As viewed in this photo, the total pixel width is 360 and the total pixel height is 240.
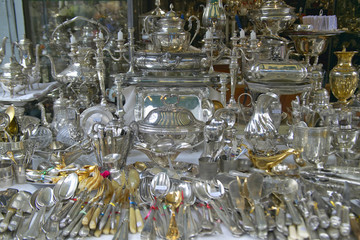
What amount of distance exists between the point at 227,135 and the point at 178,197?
0.28 meters

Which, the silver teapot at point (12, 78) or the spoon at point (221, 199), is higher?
the silver teapot at point (12, 78)

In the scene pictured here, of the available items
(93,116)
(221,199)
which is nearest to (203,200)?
(221,199)

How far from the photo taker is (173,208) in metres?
0.74

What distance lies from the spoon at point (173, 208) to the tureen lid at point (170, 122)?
1.16 feet

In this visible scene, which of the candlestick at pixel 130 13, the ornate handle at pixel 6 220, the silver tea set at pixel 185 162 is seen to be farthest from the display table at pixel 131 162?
the candlestick at pixel 130 13

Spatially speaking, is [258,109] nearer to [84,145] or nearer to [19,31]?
[84,145]

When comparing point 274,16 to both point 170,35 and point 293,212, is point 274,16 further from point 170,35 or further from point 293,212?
point 293,212

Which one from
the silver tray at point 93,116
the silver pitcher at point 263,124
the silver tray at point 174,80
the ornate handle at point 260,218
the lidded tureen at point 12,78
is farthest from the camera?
the lidded tureen at point 12,78

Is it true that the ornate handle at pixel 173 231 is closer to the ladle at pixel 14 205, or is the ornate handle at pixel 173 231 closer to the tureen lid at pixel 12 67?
the ladle at pixel 14 205

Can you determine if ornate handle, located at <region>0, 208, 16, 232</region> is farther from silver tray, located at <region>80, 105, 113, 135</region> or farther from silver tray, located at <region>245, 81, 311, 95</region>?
silver tray, located at <region>245, 81, 311, 95</region>

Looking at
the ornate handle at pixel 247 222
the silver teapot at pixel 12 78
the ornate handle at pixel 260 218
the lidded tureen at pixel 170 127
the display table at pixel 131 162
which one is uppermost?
the silver teapot at pixel 12 78

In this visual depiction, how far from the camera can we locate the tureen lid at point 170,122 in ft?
3.64

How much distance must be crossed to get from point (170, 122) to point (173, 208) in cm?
43

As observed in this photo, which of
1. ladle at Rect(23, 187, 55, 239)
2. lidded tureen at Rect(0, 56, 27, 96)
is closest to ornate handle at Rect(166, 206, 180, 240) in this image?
ladle at Rect(23, 187, 55, 239)
